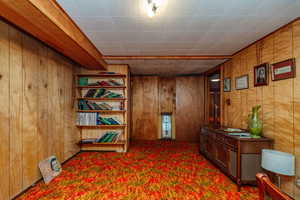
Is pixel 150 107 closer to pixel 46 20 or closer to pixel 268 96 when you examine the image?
pixel 268 96

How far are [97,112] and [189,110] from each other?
126 inches

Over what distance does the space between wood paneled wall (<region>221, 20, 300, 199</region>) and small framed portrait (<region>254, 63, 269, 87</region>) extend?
74mm

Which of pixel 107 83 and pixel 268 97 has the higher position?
pixel 107 83

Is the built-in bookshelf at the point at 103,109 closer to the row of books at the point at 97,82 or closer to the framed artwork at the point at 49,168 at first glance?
the row of books at the point at 97,82

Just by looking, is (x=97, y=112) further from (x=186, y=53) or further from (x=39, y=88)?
(x=186, y=53)

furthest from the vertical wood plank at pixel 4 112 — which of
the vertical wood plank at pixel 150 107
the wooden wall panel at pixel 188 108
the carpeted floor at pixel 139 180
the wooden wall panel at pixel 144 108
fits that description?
the wooden wall panel at pixel 188 108

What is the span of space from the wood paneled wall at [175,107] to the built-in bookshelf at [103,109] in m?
1.38

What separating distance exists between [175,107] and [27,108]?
4.23 meters

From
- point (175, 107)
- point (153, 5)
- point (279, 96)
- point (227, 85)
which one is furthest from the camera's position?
point (175, 107)

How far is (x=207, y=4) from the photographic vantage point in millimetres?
1506

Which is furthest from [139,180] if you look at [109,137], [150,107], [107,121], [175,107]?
[175,107]

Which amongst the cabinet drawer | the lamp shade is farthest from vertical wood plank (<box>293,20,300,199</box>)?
the cabinet drawer

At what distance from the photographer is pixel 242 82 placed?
2.80m

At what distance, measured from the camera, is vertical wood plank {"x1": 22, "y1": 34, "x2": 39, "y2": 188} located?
2055mm
